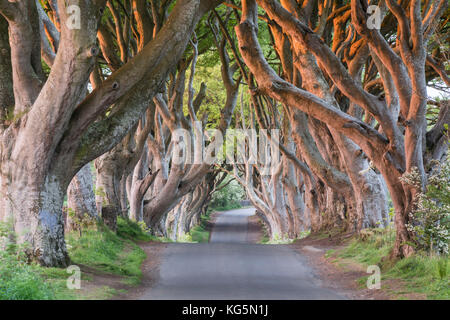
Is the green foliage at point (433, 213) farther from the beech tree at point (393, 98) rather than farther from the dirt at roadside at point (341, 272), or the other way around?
the dirt at roadside at point (341, 272)

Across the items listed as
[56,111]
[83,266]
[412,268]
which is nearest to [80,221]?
[83,266]

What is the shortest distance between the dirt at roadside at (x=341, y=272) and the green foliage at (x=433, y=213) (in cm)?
107

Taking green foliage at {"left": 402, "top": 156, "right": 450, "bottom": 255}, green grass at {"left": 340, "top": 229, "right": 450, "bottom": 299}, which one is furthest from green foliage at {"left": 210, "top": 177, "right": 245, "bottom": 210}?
green foliage at {"left": 402, "top": 156, "right": 450, "bottom": 255}

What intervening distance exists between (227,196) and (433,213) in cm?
5426

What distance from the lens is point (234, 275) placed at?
9516mm

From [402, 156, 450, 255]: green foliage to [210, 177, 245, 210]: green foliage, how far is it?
48.1m

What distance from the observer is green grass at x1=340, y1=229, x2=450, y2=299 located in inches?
286

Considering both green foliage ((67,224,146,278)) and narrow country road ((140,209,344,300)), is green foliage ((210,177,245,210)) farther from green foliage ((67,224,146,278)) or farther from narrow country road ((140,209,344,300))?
narrow country road ((140,209,344,300))

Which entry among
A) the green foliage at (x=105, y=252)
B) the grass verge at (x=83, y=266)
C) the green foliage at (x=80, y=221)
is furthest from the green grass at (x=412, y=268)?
the green foliage at (x=80, y=221)

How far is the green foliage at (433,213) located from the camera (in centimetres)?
848

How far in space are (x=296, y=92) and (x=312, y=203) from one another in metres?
8.56

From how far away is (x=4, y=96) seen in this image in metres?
9.16

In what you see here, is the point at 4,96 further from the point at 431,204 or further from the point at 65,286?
the point at 431,204
